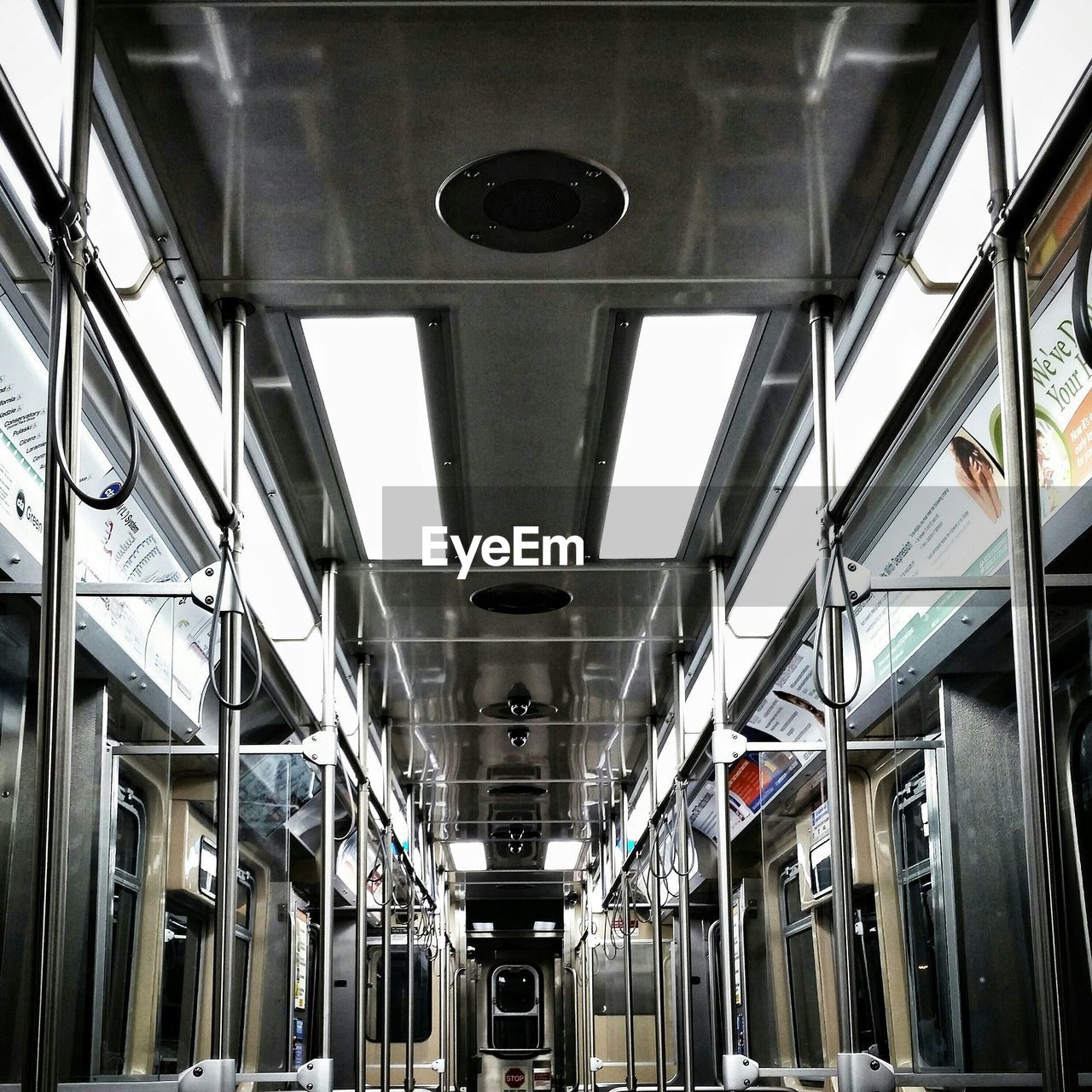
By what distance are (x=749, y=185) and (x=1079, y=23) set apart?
2.74 feet

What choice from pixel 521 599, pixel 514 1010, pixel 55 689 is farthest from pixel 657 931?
pixel 514 1010

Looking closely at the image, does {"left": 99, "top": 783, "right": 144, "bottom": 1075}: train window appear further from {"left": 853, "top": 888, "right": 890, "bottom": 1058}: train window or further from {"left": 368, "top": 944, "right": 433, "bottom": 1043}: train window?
{"left": 368, "top": 944, "right": 433, "bottom": 1043}: train window

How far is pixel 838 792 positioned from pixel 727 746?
4.95 feet

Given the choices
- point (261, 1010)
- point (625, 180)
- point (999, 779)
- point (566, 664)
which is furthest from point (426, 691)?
point (999, 779)

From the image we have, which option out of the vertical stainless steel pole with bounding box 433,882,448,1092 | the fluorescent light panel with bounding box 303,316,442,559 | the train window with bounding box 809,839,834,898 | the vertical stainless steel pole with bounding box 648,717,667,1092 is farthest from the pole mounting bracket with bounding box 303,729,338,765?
the vertical stainless steel pole with bounding box 433,882,448,1092

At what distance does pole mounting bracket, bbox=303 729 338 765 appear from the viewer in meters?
4.33

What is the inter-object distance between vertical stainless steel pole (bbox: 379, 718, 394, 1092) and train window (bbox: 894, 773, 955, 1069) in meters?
4.38

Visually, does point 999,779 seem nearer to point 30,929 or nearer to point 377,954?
point 30,929

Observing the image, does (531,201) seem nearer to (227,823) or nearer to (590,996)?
(227,823)

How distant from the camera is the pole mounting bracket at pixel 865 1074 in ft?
9.00

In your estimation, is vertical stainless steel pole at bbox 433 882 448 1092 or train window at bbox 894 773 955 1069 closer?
train window at bbox 894 773 955 1069

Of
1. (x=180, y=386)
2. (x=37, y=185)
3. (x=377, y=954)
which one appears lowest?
(x=377, y=954)

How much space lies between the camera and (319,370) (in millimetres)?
3623

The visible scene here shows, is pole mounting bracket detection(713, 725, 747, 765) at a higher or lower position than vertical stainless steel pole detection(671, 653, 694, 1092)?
higher
